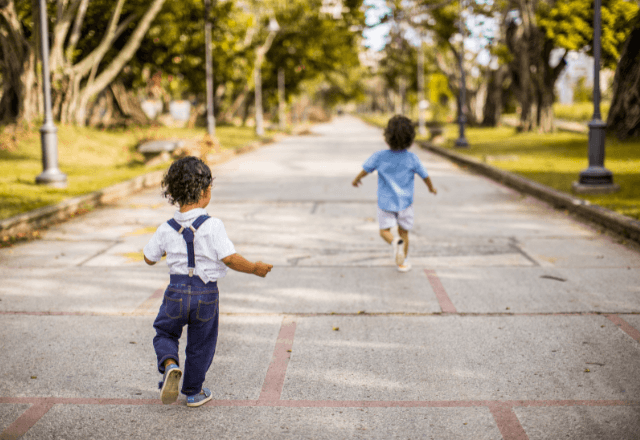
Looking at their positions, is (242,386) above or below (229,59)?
below

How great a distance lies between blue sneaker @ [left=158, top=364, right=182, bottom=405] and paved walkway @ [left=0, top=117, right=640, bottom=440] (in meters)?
0.15

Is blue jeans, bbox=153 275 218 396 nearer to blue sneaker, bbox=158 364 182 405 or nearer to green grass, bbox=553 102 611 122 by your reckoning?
blue sneaker, bbox=158 364 182 405

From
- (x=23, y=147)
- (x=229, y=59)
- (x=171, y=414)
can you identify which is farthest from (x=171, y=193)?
(x=229, y=59)

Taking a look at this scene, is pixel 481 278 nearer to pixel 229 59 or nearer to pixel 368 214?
pixel 368 214

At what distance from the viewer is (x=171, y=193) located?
3.40 meters

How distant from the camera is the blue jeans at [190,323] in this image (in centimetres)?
339

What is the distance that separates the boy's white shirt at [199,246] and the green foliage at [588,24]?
19.2 metres

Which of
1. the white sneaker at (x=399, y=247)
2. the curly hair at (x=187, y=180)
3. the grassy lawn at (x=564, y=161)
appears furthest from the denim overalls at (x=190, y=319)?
the grassy lawn at (x=564, y=161)

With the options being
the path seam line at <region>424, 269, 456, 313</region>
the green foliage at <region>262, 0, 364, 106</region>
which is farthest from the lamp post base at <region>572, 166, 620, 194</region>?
the green foliage at <region>262, 0, 364, 106</region>

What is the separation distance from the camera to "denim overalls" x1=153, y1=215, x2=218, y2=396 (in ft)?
11.1

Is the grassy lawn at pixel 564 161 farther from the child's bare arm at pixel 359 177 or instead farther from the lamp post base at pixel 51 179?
the lamp post base at pixel 51 179

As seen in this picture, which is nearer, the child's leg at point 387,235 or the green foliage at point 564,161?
the child's leg at point 387,235

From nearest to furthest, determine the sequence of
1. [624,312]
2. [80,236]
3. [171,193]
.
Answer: [171,193], [624,312], [80,236]

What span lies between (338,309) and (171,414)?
6.86 feet
